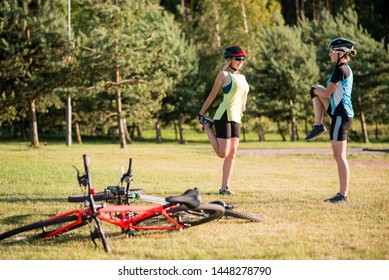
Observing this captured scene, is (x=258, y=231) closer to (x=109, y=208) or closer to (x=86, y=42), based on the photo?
(x=109, y=208)

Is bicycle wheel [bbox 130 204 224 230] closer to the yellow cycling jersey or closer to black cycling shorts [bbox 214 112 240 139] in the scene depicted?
black cycling shorts [bbox 214 112 240 139]

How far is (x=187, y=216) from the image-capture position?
8164 millimetres

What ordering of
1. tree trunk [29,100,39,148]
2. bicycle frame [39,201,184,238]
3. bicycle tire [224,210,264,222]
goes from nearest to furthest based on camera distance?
bicycle frame [39,201,184,238] < bicycle tire [224,210,264,222] < tree trunk [29,100,39,148]

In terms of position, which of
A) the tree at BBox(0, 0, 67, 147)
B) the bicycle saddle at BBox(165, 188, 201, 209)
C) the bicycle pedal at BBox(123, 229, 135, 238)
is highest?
the tree at BBox(0, 0, 67, 147)

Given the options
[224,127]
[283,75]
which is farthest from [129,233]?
[283,75]

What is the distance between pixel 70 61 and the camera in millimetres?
34719

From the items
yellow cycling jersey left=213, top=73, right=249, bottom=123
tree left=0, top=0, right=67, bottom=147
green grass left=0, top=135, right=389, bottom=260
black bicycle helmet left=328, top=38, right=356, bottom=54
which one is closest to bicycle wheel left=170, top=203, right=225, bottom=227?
green grass left=0, top=135, right=389, bottom=260

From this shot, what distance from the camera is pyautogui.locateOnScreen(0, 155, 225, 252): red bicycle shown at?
22.4 ft

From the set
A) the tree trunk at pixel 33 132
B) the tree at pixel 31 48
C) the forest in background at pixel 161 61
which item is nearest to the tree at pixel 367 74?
the forest in background at pixel 161 61

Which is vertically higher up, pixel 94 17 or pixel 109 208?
pixel 94 17

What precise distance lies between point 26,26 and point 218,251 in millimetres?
28541

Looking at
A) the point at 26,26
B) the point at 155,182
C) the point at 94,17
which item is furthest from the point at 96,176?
the point at 26,26

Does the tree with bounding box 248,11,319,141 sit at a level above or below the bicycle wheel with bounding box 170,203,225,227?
above

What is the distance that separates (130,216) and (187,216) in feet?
2.64
